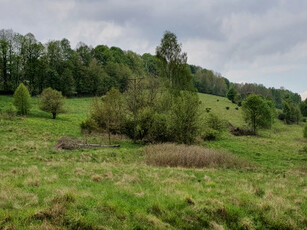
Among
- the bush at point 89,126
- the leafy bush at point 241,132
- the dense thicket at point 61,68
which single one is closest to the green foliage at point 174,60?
the dense thicket at point 61,68

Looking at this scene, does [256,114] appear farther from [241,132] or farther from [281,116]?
[281,116]

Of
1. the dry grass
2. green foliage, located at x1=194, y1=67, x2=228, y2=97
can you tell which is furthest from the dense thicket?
green foliage, located at x1=194, y1=67, x2=228, y2=97

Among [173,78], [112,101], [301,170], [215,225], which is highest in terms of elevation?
[173,78]

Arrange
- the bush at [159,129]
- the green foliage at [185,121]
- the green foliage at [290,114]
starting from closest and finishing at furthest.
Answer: the green foliage at [185,121], the bush at [159,129], the green foliage at [290,114]

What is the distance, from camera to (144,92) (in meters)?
34.2

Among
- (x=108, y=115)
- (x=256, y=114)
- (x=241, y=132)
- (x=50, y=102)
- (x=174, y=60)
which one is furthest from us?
(x=256, y=114)

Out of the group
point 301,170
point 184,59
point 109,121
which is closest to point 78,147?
point 109,121

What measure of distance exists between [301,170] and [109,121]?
20.8 meters

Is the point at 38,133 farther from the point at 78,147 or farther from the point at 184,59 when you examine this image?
the point at 184,59

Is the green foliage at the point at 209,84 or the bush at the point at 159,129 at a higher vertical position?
the green foliage at the point at 209,84

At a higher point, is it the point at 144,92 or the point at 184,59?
the point at 184,59

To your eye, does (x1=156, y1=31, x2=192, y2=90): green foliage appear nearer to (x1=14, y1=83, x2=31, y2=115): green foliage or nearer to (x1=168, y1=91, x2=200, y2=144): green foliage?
(x1=168, y1=91, x2=200, y2=144): green foliage

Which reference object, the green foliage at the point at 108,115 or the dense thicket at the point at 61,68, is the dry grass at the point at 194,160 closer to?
the green foliage at the point at 108,115

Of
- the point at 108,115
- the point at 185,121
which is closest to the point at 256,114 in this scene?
the point at 185,121
